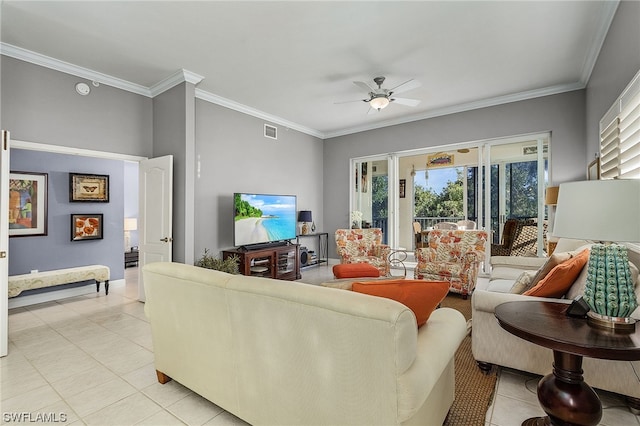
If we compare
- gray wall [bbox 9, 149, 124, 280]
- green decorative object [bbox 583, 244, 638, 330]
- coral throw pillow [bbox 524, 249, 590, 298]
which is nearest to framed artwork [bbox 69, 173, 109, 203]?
gray wall [bbox 9, 149, 124, 280]

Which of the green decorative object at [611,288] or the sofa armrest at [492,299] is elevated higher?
the green decorative object at [611,288]

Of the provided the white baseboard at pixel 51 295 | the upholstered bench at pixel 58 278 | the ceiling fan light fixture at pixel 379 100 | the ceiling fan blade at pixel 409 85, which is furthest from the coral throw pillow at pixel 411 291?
the white baseboard at pixel 51 295

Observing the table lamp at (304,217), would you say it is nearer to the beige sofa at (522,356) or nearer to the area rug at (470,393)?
the area rug at (470,393)

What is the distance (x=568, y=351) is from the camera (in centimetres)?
133

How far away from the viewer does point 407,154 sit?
6.04m

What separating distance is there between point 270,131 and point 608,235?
5.13 metres

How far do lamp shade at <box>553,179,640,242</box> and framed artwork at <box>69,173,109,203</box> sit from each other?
19.1 feet

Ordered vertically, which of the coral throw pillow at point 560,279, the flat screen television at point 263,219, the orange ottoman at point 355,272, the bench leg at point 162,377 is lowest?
the bench leg at point 162,377

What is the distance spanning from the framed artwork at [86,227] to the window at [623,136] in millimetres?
6360

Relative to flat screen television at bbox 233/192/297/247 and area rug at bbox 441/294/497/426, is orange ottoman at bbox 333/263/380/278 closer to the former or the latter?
area rug at bbox 441/294/497/426

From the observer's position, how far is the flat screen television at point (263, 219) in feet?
15.7

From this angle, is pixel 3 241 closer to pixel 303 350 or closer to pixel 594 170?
pixel 303 350

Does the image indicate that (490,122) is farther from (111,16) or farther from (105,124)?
(105,124)

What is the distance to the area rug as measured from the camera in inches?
70.6
